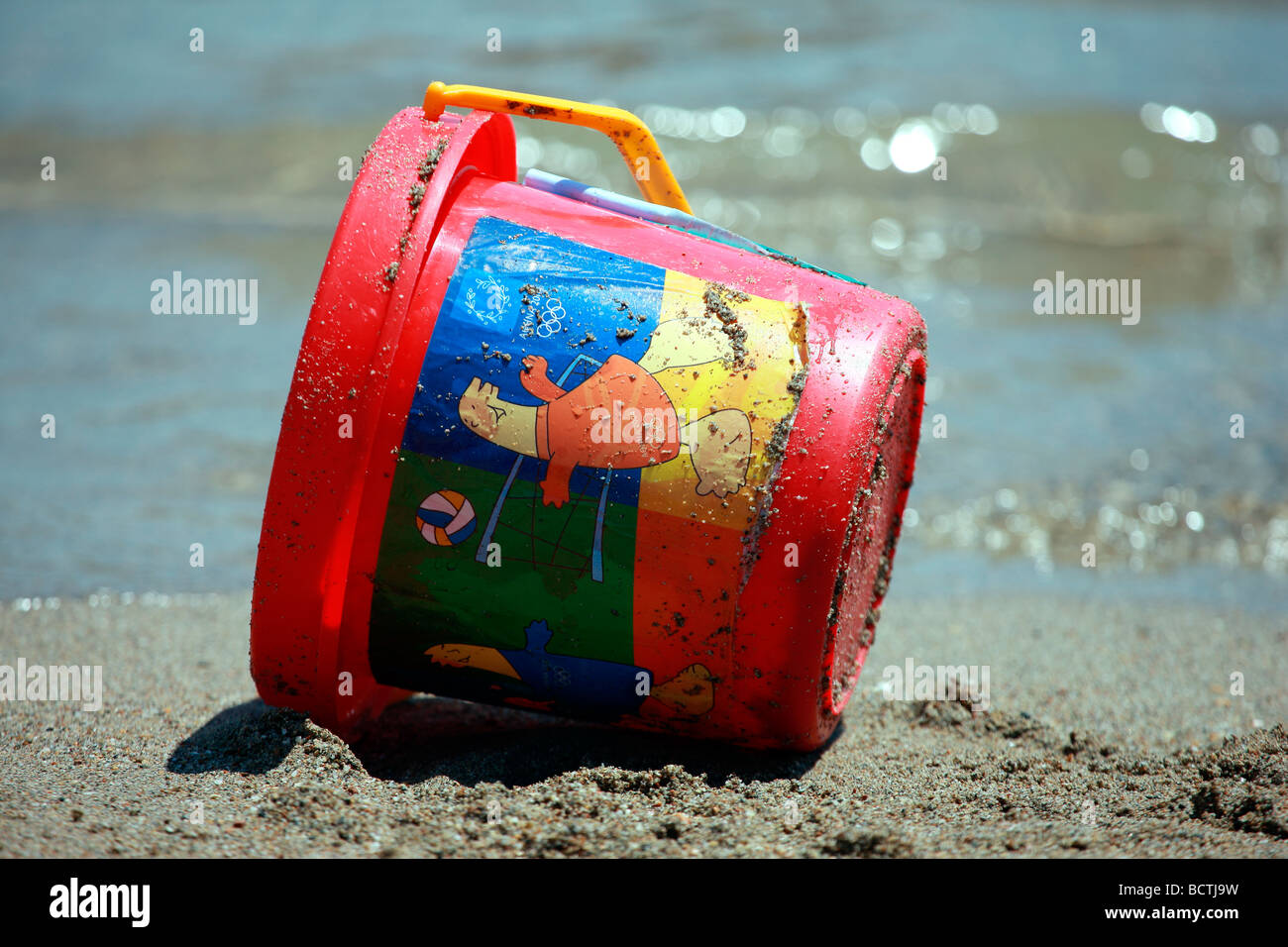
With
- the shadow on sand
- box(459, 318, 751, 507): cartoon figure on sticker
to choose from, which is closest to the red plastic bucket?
box(459, 318, 751, 507): cartoon figure on sticker

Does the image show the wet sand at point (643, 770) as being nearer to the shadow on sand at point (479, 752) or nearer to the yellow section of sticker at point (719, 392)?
the shadow on sand at point (479, 752)

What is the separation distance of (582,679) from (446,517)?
16.3 inches

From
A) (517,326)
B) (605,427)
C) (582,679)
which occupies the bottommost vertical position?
(582,679)

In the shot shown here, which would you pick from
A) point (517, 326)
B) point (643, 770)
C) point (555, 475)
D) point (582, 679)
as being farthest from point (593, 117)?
point (643, 770)

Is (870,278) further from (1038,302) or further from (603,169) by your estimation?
(603,169)

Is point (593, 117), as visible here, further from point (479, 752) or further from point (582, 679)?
point (479, 752)

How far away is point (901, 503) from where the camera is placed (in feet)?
8.85

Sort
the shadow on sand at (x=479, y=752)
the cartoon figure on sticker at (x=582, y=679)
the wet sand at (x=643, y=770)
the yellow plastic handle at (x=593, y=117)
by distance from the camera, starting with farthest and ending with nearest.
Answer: the yellow plastic handle at (x=593, y=117) < the shadow on sand at (x=479, y=752) < the cartoon figure on sticker at (x=582, y=679) < the wet sand at (x=643, y=770)

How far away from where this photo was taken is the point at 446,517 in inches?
82.4

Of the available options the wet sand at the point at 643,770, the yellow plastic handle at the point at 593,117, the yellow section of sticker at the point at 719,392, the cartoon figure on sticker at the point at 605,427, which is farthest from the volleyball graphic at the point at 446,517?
the yellow plastic handle at the point at 593,117

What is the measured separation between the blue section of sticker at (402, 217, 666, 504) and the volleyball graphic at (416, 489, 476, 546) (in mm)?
74

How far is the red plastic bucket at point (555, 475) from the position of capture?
2.06 meters

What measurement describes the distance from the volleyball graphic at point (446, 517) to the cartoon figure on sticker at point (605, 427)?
133mm
